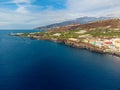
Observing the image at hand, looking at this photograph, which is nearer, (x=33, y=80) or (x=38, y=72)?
(x=33, y=80)

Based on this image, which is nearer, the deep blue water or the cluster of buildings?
the deep blue water

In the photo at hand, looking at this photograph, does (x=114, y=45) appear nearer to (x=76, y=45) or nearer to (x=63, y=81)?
(x=76, y=45)

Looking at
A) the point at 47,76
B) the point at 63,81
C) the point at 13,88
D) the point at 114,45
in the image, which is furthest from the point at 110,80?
the point at 114,45

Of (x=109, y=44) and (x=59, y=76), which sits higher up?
(x=59, y=76)

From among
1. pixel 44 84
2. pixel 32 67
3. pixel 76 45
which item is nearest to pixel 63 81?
pixel 44 84

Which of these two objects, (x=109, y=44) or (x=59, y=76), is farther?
(x=109, y=44)

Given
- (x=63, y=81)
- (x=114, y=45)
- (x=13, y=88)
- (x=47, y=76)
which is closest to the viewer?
(x=13, y=88)

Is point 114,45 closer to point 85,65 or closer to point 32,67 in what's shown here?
point 85,65

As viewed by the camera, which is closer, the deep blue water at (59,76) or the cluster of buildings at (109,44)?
the deep blue water at (59,76)

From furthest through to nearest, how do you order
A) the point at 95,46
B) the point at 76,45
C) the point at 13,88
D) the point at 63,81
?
the point at 76,45 → the point at 95,46 → the point at 63,81 → the point at 13,88
